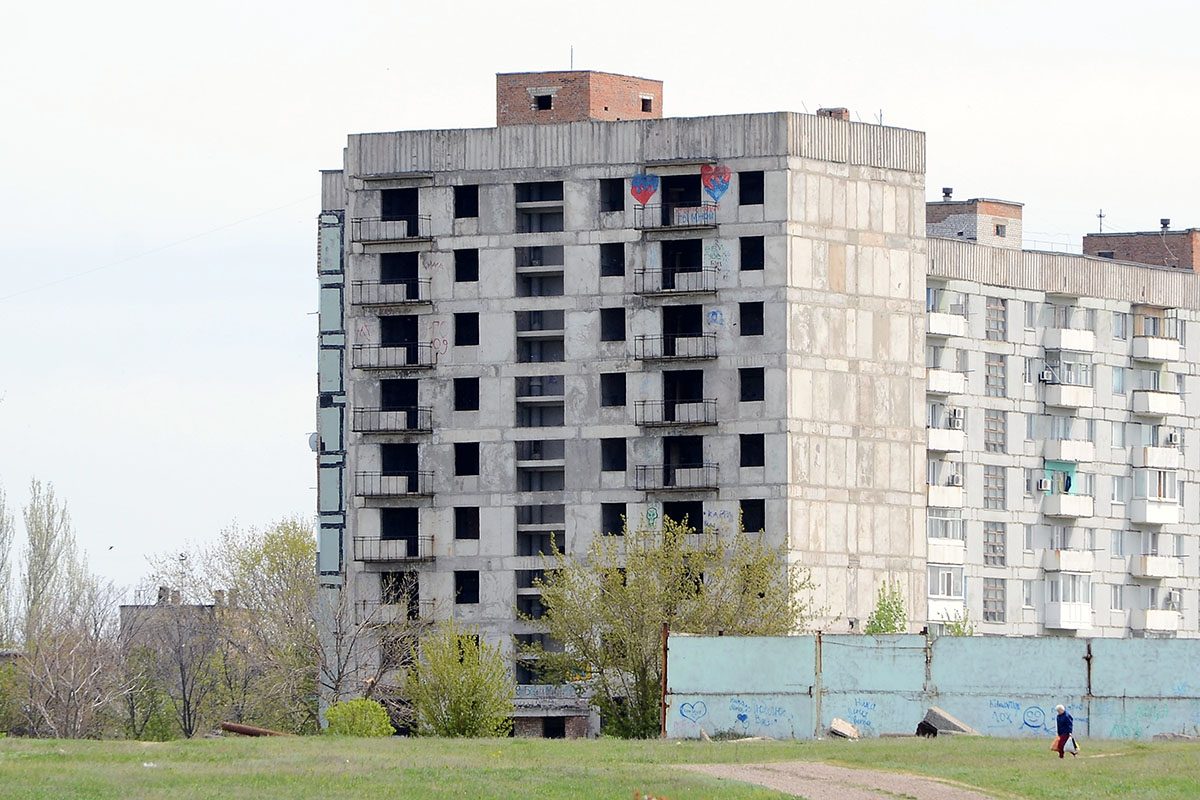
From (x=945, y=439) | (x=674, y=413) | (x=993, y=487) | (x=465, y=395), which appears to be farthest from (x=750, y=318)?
(x=993, y=487)

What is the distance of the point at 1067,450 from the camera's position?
111 meters

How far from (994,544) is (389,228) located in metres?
31.2

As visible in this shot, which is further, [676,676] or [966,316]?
[966,316]

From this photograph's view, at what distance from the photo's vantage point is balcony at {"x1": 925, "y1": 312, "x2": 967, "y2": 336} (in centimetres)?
10688

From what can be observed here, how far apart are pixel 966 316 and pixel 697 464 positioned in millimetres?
16333

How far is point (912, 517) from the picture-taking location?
10275 centimetres

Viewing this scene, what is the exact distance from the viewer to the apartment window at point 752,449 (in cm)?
9988

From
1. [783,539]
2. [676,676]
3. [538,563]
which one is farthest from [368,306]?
[676,676]

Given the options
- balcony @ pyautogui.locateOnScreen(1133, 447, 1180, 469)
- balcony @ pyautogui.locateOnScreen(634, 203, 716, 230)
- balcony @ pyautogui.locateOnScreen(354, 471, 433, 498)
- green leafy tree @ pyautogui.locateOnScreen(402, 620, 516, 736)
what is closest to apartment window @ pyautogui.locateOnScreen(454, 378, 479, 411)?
balcony @ pyautogui.locateOnScreen(354, 471, 433, 498)

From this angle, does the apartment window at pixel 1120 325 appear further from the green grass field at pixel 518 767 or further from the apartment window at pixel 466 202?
the green grass field at pixel 518 767

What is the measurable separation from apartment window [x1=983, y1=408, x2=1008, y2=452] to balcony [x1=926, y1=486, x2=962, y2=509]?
3772 millimetres

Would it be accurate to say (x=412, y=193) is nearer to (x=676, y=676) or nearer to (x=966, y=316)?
(x=966, y=316)

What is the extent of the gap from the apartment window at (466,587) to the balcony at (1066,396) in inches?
1130

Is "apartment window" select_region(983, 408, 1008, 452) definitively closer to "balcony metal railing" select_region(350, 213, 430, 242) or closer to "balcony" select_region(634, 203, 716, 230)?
"balcony" select_region(634, 203, 716, 230)
